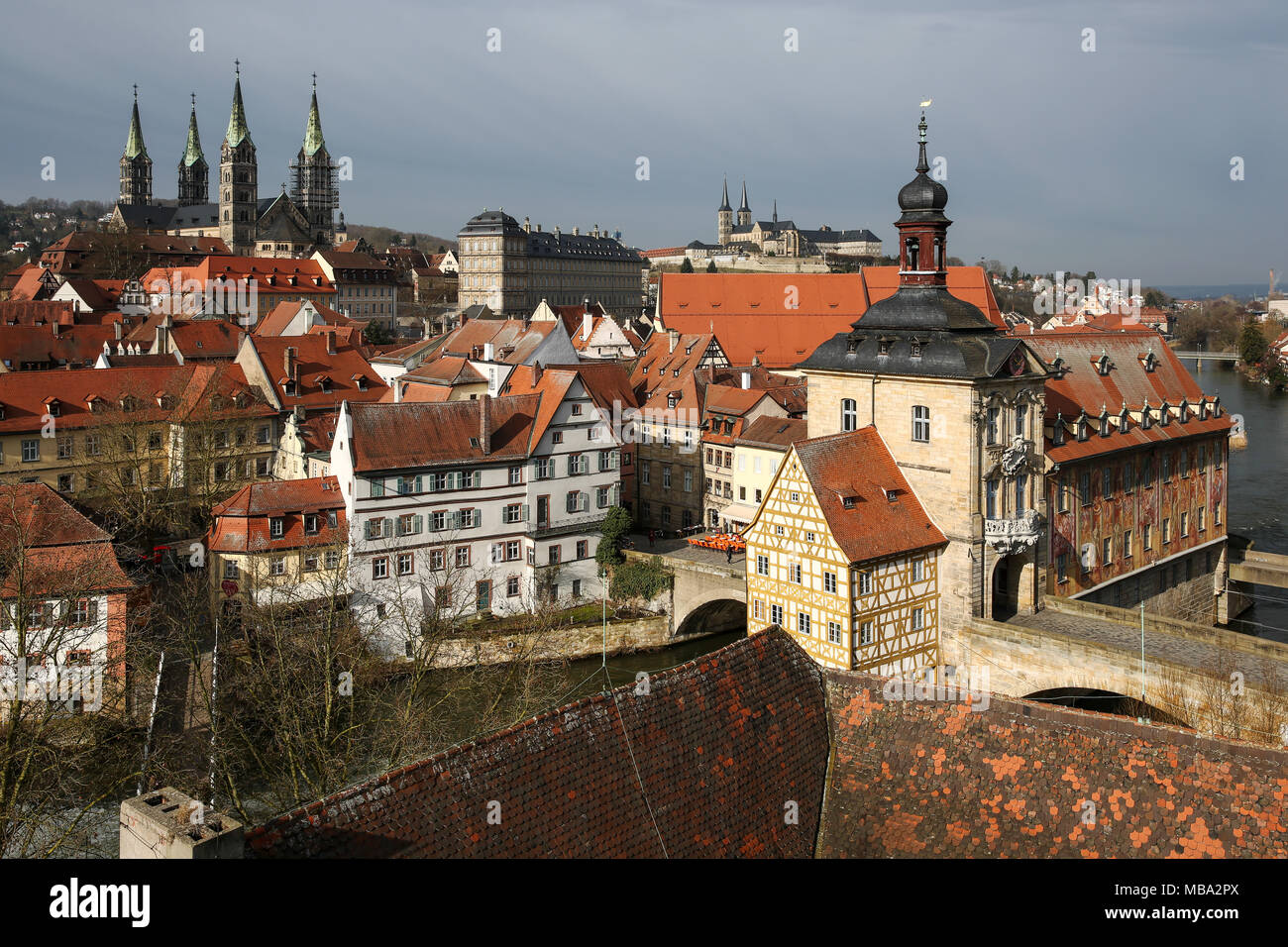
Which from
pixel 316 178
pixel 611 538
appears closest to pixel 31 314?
pixel 611 538

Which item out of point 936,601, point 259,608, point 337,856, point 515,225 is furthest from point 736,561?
point 515,225

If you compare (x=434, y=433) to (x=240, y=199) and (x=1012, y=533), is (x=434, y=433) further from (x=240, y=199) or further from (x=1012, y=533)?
(x=240, y=199)

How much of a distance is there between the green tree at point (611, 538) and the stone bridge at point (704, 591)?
48 centimetres

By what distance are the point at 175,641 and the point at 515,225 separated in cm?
10029

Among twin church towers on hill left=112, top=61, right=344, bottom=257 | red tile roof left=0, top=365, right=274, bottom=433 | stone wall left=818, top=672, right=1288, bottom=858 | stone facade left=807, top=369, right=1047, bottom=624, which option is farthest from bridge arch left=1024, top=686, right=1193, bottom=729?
twin church towers on hill left=112, top=61, right=344, bottom=257

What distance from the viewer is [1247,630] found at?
4006 centimetres

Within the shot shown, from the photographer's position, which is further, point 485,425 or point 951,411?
point 485,425

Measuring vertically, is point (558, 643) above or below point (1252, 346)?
below

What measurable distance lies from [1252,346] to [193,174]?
416ft

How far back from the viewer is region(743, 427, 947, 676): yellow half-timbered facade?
26.6 meters

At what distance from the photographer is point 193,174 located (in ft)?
532

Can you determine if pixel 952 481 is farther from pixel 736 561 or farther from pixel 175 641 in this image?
pixel 175 641

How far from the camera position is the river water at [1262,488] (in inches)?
1634

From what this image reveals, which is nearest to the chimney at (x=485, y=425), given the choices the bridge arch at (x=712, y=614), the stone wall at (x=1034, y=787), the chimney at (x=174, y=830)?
the bridge arch at (x=712, y=614)
